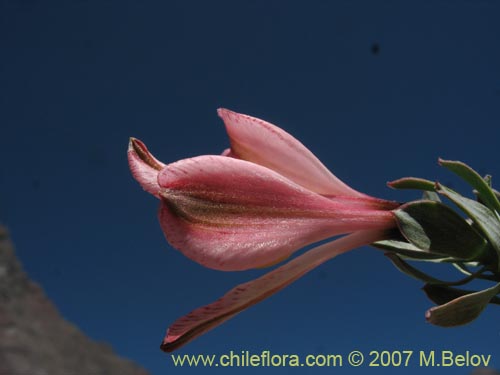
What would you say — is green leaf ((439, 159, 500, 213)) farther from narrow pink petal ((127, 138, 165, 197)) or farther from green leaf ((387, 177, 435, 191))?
narrow pink petal ((127, 138, 165, 197))

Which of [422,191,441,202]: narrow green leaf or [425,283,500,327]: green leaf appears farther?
[422,191,441,202]: narrow green leaf

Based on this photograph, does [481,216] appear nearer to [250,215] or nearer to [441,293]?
[441,293]

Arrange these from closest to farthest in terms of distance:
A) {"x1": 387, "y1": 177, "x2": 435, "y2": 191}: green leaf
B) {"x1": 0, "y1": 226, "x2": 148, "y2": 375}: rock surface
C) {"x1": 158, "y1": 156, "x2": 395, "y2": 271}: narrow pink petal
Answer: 1. {"x1": 158, "y1": 156, "x2": 395, "y2": 271}: narrow pink petal
2. {"x1": 387, "y1": 177, "x2": 435, "y2": 191}: green leaf
3. {"x1": 0, "y1": 226, "x2": 148, "y2": 375}: rock surface

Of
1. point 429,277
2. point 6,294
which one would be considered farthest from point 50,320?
point 429,277

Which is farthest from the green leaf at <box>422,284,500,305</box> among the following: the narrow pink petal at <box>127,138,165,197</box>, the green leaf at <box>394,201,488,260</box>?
the narrow pink petal at <box>127,138,165,197</box>

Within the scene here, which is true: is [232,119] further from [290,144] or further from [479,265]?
[479,265]

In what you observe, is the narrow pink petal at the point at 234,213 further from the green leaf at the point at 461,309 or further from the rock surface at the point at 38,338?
the rock surface at the point at 38,338
